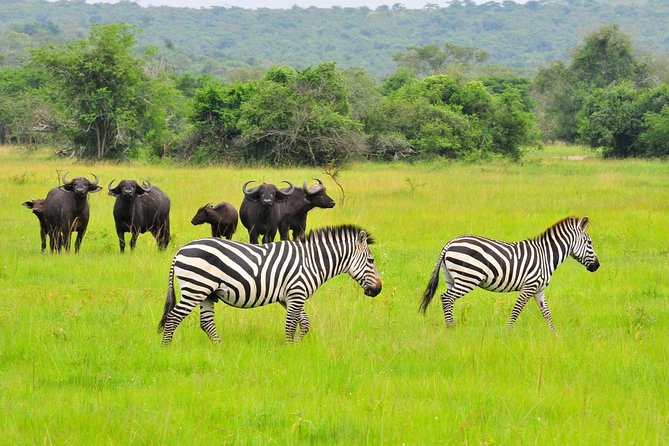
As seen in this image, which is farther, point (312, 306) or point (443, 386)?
point (312, 306)

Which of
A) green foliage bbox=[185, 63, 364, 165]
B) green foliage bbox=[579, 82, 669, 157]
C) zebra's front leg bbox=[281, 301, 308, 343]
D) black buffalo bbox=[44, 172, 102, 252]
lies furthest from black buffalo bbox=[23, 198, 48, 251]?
green foliage bbox=[579, 82, 669, 157]

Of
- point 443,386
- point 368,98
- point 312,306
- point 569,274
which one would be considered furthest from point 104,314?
point 368,98

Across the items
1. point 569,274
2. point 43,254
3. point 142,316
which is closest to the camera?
point 142,316

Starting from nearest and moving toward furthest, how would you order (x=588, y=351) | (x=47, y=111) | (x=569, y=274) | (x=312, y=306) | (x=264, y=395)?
(x=264, y=395), (x=588, y=351), (x=312, y=306), (x=569, y=274), (x=47, y=111)

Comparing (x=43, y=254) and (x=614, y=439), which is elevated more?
(x=614, y=439)

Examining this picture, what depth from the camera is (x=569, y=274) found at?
12609 mm

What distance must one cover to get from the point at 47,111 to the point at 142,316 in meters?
41.1

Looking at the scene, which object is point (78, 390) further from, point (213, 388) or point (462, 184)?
point (462, 184)

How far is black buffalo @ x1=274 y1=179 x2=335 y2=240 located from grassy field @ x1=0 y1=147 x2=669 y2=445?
1.33m

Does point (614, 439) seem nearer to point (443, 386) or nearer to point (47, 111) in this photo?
point (443, 386)

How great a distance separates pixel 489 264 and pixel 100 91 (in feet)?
95.1

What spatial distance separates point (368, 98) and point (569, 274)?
30.2m

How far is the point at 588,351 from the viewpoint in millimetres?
8070

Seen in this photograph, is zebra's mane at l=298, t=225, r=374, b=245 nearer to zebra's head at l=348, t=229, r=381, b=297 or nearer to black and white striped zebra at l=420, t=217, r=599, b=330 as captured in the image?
zebra's head at l=348, t=229, r=381, b=297
